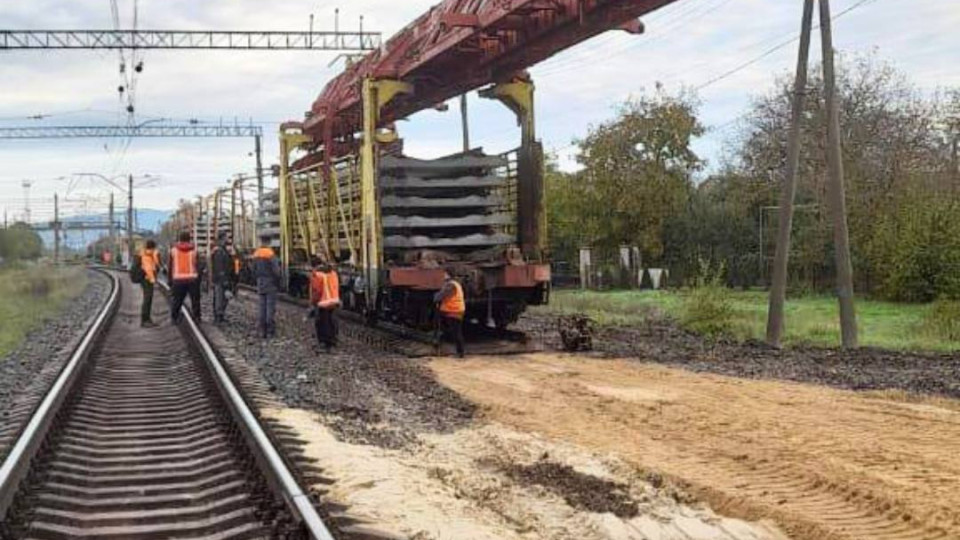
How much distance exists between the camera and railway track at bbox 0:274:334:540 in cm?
607

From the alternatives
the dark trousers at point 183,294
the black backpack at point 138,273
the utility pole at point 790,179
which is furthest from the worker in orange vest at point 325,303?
the utility pole at point 790,179

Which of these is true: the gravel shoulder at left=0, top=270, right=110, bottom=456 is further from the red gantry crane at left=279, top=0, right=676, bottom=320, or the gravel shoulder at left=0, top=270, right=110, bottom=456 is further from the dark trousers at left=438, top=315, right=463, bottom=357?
the dark trousers at left=438, top=315, right=463, bottom=357

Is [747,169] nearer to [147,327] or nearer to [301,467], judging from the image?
[147,327]

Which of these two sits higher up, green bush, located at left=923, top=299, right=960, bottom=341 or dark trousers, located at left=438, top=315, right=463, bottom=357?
dark trousers, located at left=438, top=315, right=463, bottom=357

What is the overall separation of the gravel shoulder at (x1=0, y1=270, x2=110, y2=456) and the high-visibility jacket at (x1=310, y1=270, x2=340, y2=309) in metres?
3.60

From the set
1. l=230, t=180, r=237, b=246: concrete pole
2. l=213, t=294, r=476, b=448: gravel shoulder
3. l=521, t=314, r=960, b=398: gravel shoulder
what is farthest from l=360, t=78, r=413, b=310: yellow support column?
l=230, t=180, r=237, b=246: concrete pole

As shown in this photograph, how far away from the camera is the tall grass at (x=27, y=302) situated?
20.9 m

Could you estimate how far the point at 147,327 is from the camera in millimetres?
20531

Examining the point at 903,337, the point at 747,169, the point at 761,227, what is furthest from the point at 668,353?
the point at 747,169

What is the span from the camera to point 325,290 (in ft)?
52.9

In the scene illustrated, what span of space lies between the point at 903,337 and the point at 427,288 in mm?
10115

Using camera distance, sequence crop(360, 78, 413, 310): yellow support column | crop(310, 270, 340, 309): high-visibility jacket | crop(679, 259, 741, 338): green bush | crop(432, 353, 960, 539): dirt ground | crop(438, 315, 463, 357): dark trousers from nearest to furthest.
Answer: crop(432, 353, 960, 539): dirt ground, crop(438, 315, 463, 357): dark trousers, crop(360, 78, 413, 310): yellow support column, crop(310, 270, 340, 309): high-visibility jacket, crop(679, 259, 741, 338): green bush

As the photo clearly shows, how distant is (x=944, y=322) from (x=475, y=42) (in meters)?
11.3

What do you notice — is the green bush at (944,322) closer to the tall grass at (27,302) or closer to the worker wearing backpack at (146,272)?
the worker wearing backpack at (146,272)
